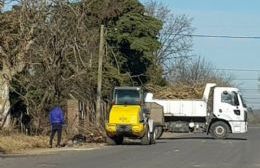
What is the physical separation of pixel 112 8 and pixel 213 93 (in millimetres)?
11237

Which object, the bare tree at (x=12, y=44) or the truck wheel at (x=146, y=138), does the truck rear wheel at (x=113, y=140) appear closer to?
the truck wheel at (x=146, y=138)

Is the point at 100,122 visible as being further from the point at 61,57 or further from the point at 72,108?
the point at 61,57

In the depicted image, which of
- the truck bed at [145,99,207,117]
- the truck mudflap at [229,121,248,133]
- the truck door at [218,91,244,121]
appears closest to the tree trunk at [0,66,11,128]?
the truck bed at [145,99,207,117]

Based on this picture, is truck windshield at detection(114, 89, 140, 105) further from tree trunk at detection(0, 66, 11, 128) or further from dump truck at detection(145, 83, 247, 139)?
dump truck at detection(145, 83, 247, 139)

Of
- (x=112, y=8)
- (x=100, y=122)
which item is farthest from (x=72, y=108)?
(x=112, y=8)

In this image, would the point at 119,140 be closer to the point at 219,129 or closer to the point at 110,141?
the point at 110,141

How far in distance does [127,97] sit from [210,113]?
9.62m

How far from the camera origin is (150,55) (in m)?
56.2

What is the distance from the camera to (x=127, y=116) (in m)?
33.8

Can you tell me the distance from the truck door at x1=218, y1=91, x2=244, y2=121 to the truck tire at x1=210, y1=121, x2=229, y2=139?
1.62 ft

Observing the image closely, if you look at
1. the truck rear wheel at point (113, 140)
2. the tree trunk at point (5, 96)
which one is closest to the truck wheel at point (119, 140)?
the truck rear wheel at point (113, 140)

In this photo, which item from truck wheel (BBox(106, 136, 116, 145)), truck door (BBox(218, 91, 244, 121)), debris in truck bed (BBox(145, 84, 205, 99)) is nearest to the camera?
truck wheel (BBox(106, 136, 116, 145))

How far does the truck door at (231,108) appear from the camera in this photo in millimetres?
42094

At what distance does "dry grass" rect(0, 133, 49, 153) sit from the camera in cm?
2776
